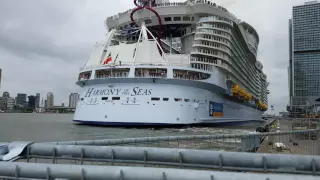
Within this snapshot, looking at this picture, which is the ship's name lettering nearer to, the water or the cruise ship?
the cruise ship

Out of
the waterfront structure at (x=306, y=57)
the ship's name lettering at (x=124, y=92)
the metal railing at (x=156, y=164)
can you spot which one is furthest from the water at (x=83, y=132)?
the waterfront structure at (x=306, y=57)

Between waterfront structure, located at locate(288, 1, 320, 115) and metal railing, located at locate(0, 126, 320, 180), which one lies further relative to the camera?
waterfront structure, located at locate(288, 1, 320, 115)

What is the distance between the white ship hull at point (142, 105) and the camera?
42281 mm

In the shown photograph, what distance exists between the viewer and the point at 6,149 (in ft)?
22.0

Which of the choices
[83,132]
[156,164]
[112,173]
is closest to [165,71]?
[83,132]

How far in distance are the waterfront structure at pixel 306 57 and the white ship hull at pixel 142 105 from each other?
144m

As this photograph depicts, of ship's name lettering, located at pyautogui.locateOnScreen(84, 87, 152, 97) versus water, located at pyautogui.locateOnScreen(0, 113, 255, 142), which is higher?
ship's name lettering, located at pyautogui.locateOnScreen(84, 87, 152, 97)

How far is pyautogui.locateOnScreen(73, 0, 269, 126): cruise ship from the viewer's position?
1692 inches

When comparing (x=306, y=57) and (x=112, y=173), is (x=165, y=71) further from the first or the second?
(x=306, y=57)

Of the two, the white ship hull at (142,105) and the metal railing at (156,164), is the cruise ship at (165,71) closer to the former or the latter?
the white ship hull at (142,105)

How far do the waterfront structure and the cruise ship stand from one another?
131m

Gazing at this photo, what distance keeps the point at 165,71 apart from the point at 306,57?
170 metres

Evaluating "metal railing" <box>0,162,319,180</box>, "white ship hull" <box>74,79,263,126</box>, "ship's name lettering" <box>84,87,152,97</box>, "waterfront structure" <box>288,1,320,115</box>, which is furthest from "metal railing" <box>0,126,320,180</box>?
"waterfront structure" <box>288,1,320,115</box>

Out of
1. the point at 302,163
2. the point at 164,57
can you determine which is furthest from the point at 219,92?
the point at 302,163
